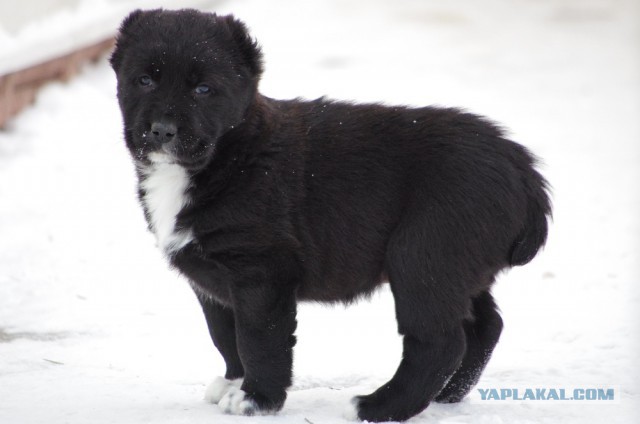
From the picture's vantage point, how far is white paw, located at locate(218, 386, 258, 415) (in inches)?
167

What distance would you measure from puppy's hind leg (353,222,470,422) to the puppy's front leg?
0.40 metres

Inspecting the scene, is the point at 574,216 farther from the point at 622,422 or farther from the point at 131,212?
the point at 622,422

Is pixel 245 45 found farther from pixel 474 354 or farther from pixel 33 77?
pixel 33 77

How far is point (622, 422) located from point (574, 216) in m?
4.53

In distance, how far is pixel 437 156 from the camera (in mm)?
4320

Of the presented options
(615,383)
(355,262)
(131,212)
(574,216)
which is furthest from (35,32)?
(615,383)

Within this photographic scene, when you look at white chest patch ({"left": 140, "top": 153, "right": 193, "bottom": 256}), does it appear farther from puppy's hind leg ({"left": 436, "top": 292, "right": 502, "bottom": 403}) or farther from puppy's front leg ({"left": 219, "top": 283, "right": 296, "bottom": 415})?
puppy's hind leg ({"left": 436, "top": 292, "right": 502, "bottom": 403})

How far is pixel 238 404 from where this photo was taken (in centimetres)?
425

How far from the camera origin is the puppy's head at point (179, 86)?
401 cm

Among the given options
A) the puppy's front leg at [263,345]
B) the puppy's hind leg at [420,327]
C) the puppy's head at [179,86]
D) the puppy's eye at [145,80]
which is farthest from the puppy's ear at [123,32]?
the puppy's hind leg at [420,327]

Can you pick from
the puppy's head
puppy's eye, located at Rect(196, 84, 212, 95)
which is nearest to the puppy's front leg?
the puppy's head

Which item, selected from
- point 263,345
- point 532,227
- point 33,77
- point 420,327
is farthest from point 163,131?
point 33,77

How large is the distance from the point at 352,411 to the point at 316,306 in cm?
223

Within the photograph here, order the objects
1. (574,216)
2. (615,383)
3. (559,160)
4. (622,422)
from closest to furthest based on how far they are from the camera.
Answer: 1. (622,422)
2. (615,383)
3. (574,216)
4. (559,160)
